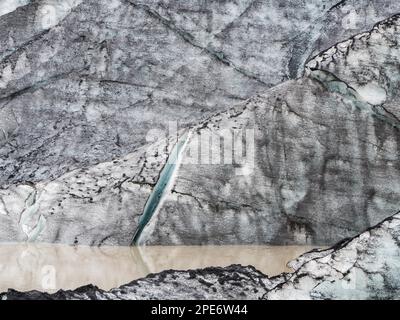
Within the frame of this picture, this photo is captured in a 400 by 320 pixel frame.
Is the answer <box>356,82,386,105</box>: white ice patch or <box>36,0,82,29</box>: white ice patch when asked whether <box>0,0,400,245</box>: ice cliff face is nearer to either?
<box>356,82,386,105</box>: white ice patch

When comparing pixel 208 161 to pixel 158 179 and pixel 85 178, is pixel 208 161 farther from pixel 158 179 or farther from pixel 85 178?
pixel 85 178

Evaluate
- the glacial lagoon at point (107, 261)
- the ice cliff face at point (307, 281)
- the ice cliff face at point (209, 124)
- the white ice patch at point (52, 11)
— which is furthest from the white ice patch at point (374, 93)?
the white ice patch at point (52, 11)

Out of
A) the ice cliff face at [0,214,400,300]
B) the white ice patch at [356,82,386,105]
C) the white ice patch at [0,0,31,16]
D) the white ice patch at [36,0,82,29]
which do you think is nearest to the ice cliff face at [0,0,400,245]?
the white ice patch at [356,82,386,105]

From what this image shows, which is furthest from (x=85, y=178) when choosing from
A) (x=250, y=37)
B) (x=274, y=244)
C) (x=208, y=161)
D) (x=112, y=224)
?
(x=250, y=37)

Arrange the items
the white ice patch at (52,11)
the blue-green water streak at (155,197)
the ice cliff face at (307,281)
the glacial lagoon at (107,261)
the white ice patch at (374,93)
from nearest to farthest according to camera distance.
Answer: the ice cliff face at (307,281) → the glacial lagoon at (107,261) → the blue-green water streak at (155,197) → the white ice patch at (374,93) → the white ice patch at (52,11)

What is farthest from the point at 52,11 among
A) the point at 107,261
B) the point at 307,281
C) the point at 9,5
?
the point at 307,281

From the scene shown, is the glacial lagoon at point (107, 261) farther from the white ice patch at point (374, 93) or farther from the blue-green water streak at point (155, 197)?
the white ice patch at point (374, 93)
